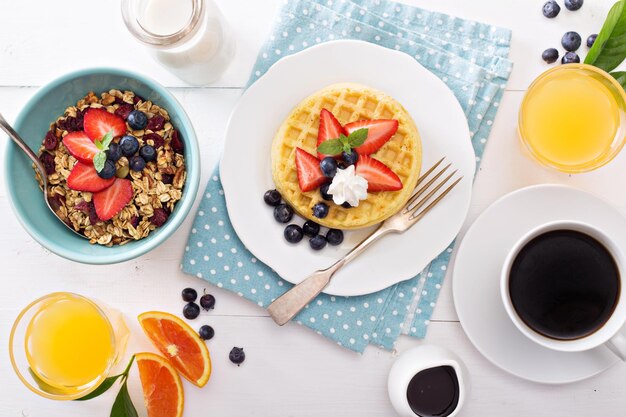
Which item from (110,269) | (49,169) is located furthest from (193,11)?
(110,269)

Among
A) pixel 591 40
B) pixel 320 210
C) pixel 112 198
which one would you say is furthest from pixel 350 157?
pixel 591 40

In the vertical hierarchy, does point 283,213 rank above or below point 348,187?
below

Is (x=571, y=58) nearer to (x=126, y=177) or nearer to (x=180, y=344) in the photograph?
(x=126, y=177)

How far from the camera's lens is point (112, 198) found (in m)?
1.76

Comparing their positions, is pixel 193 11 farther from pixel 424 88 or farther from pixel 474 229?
pixel 474 229

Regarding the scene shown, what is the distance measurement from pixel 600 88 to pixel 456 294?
0.73 m

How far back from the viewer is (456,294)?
1.90 m

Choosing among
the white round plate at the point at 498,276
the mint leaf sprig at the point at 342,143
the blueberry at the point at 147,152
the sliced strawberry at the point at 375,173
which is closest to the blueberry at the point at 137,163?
the blueberry at the point at 147,152

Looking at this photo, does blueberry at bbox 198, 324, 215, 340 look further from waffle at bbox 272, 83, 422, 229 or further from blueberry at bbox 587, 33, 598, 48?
blueberry at bbox 587, 33, 598, 48

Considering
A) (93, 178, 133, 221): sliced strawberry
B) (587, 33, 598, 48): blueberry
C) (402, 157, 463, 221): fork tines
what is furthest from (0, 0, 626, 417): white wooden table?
(93, 178, 133, 221): sliced strawberry

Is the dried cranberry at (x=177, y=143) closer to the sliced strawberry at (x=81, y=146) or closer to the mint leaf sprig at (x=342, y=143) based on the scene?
the sliced strawberry at (x=81, y=146)

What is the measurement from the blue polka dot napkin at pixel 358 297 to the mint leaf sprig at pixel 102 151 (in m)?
0.34

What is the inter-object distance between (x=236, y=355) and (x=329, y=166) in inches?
25.9

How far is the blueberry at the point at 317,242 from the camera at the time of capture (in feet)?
6.16
